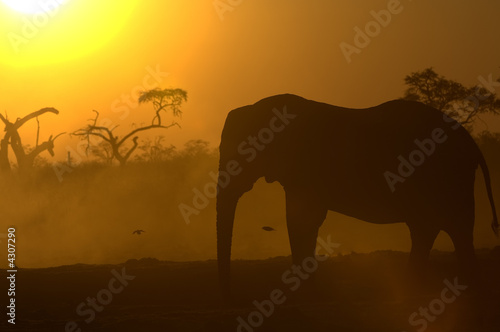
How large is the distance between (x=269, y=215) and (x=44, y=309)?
48.6 feet

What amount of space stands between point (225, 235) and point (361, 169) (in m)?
2.23

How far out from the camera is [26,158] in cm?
3262

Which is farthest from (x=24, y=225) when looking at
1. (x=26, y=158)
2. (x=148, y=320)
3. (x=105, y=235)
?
(x=148, y=320)

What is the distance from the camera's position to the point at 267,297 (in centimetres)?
1323

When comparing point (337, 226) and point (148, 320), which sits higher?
point (337, 226)

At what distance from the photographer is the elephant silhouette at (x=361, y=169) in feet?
43.2

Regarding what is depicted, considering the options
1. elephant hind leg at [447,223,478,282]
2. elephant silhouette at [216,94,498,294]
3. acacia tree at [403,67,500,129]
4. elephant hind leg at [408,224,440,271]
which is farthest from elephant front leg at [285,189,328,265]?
acacia tree at [403,67,500,129]

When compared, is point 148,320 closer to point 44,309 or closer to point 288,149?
point 44,309

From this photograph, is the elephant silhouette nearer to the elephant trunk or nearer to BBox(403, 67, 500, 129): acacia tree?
the elephant trunk

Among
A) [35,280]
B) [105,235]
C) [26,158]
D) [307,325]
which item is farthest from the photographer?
[26,158]

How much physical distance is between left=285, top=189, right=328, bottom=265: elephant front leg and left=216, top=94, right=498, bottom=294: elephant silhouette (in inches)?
0.6

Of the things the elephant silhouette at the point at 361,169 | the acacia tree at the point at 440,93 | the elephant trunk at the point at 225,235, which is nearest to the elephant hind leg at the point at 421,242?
the elephant silhouette at the point at 361,169

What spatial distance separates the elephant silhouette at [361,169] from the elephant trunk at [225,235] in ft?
0.05

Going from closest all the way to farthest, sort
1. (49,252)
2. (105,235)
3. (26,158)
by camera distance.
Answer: (49,252), (105,235), (26,158)
